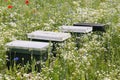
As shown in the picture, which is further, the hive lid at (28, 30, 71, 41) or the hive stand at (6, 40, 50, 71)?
the hive lid at (28, 30, 71, 41)

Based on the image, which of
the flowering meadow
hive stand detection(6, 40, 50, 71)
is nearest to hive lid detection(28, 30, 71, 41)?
the flowering meadow

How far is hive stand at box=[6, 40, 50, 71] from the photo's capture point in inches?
199

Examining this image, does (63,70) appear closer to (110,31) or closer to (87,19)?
(110,31)

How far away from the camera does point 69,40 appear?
19.9 ft

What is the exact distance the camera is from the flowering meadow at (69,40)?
15.8ft

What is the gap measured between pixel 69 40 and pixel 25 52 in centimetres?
116

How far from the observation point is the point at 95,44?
607 cm

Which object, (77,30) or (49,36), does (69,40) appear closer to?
(77,30)

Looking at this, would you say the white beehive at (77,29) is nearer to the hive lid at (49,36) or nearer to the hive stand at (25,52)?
the hive lid at (49,36)

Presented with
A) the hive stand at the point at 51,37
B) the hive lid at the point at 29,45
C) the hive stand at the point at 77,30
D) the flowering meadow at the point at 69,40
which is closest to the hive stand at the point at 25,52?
the hive lid at the point at 29,45

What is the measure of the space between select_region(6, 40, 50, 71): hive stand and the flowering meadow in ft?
0.40

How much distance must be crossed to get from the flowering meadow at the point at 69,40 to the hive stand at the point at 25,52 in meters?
0.12

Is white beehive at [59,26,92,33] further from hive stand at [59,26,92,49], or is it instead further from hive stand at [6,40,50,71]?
hive stand at [6,40,50,71]

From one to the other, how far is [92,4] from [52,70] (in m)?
5.64
